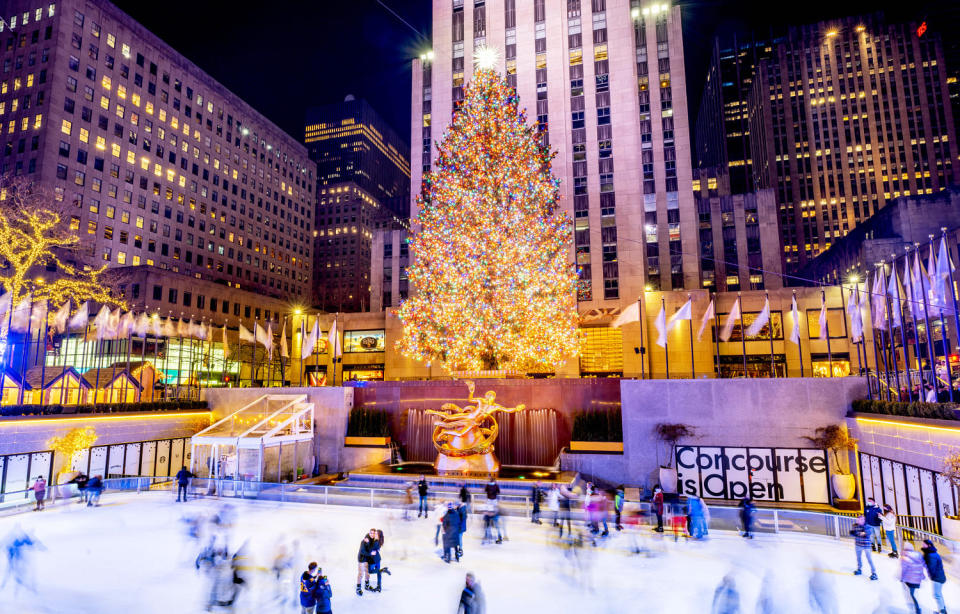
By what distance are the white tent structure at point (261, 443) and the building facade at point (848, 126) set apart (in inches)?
4512

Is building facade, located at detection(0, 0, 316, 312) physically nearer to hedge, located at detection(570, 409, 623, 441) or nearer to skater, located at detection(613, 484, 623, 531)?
hedge, located at detection(570, 409, 623, 441)

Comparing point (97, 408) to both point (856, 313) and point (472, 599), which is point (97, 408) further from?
point (856, 313)

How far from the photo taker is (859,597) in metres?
11.1

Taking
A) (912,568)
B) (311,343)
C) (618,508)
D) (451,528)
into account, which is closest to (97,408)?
(311,343)

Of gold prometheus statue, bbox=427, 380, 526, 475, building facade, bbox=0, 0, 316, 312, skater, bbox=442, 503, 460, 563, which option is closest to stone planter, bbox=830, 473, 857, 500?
gold prometheus statue, bbox=427, 380, 526, 475

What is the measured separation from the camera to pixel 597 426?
25969 mm

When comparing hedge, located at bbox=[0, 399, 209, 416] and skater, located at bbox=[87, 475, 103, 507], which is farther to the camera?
hedge, located at bbox=[0, 399, 209, 416]

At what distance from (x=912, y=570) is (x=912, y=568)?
4cm

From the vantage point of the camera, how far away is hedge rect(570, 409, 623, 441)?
84.1 feet

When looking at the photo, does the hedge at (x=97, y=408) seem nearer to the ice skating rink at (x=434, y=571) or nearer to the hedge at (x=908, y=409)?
the ice skating rink at (x=434, y=571)

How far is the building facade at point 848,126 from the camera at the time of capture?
11044 cm

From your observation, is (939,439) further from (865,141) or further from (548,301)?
(865,141)

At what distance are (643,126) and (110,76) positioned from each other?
67717 millimetres

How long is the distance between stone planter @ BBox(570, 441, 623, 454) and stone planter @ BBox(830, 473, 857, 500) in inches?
339
